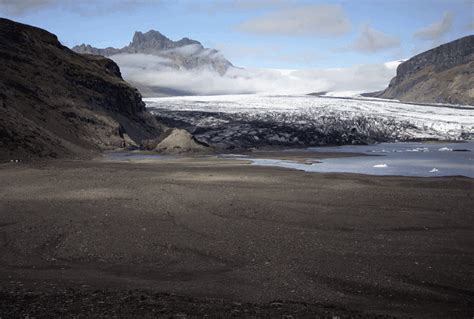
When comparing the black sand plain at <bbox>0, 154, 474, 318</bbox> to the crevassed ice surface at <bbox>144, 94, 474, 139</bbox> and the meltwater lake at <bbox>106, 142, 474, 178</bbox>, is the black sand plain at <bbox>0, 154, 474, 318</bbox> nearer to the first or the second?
the meltwater lake at <bbox>106, 142, 474, 178</bbox>

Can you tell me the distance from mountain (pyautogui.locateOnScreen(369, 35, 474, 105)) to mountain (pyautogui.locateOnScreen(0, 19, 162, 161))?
104 m

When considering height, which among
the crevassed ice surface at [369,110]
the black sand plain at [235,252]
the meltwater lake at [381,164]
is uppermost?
the crevassed ice surface at [369,110]

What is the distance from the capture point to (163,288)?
22.3 feet

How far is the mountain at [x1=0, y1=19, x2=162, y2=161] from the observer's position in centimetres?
2853

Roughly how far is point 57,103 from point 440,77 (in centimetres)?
13764

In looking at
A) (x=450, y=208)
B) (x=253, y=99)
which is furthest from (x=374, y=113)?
(x=450, y=208)

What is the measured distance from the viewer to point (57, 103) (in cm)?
4000

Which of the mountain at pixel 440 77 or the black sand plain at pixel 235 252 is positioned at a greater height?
the mountain at pixel 440 77

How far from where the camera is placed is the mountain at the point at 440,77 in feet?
456

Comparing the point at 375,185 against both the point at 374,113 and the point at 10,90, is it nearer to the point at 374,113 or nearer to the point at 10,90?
the point at 10,90

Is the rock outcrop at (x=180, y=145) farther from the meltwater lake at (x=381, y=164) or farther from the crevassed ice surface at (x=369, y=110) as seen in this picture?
the crevassed ice surface at (x=369, y=110)

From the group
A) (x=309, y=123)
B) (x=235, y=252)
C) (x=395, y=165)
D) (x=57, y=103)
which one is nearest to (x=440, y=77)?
(x=309, y=123)

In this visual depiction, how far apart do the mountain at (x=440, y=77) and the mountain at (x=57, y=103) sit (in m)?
104

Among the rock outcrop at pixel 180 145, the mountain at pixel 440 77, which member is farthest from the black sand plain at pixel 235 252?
the mountain at pixel 440 77
